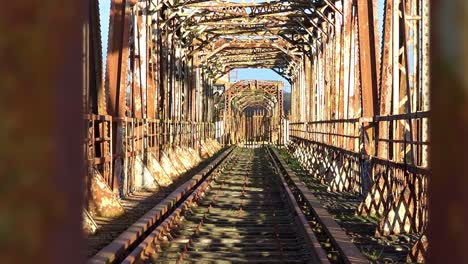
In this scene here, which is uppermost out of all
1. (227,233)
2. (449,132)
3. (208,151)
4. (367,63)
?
(367,63)

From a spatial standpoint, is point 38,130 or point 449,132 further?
point 449,132

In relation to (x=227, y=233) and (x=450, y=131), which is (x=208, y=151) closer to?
(x=227, y=233)

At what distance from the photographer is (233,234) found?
9.45 meters

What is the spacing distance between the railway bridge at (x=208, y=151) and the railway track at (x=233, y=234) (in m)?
0.04

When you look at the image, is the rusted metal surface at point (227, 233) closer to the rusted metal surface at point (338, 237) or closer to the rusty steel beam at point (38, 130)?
the rusted metal surface at point (338, 237)

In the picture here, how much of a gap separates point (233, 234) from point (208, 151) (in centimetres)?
2438

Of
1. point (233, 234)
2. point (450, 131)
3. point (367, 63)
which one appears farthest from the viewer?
point (367, 63)

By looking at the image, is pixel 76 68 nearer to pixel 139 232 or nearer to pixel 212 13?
pixel 139 232

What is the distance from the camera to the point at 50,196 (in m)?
0.85

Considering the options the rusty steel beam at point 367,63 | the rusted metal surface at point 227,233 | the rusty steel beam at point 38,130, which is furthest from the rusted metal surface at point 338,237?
the rusty steel beam at point 38,130

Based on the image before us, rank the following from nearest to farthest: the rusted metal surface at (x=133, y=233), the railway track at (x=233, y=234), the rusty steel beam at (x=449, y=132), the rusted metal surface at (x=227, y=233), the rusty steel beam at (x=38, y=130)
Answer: the rusty steel beam at (x=38, y=130) → the rusty steel beam at (x=449, y=132) → the rusted metal surface at (x=133, y=233) → the railway track at (x=233, y=234) → the rusted metal surface at (x=227, y=233)

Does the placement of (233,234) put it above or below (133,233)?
below

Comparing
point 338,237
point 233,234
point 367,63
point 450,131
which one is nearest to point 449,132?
point 450,131

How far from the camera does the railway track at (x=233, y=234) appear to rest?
23.8ft
